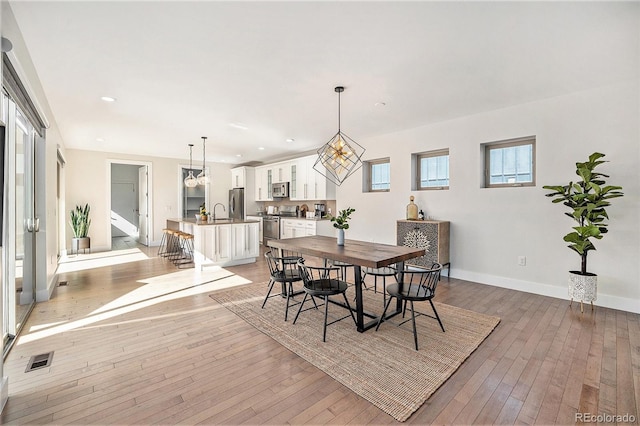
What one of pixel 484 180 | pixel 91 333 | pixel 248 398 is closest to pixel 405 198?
pixel 484 180

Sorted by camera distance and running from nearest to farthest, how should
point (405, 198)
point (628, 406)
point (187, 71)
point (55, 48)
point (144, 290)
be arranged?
point (628, 406)
point (55, 48)
point (187, 71)
point (144, 290)
point (405, 198)

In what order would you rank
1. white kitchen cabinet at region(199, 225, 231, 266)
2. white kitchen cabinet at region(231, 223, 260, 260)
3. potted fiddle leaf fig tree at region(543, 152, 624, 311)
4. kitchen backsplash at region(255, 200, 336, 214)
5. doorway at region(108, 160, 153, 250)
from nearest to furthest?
potted fiddle leaf fig tree at region(543, 152, 624, 311)
white kitchen cabinet at region(199, 225, 231, 266)
white kitchen cabinet at region(231, 223, 260, 260)
kitchen backsplash at region(255, 200, 336, 214)
doorway at region(108, 160, 153, 250)

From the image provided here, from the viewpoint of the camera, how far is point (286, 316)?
3.04 meters

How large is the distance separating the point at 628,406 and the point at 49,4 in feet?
15.0

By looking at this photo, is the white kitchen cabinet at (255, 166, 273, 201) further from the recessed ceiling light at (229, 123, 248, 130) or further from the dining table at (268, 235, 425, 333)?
the dining table at (268, 235, 425, 333)

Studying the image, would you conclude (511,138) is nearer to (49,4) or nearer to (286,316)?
(286,316)

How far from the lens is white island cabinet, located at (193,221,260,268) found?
5.29 meters

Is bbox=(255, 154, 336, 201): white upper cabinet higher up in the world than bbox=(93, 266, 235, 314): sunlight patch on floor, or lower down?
higher up

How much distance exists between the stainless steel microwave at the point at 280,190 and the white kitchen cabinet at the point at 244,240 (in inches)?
78.8

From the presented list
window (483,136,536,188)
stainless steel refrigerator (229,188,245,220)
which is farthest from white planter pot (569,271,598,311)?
stainless steel refrigerator (229,188,245,220)

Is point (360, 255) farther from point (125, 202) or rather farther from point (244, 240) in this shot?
point (125, 202)

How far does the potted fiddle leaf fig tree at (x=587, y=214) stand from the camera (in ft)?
10.4

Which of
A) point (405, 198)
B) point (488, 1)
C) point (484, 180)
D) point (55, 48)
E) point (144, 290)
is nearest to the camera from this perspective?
point (488, 1)

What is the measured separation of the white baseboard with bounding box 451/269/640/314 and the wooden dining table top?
6.61 ft
